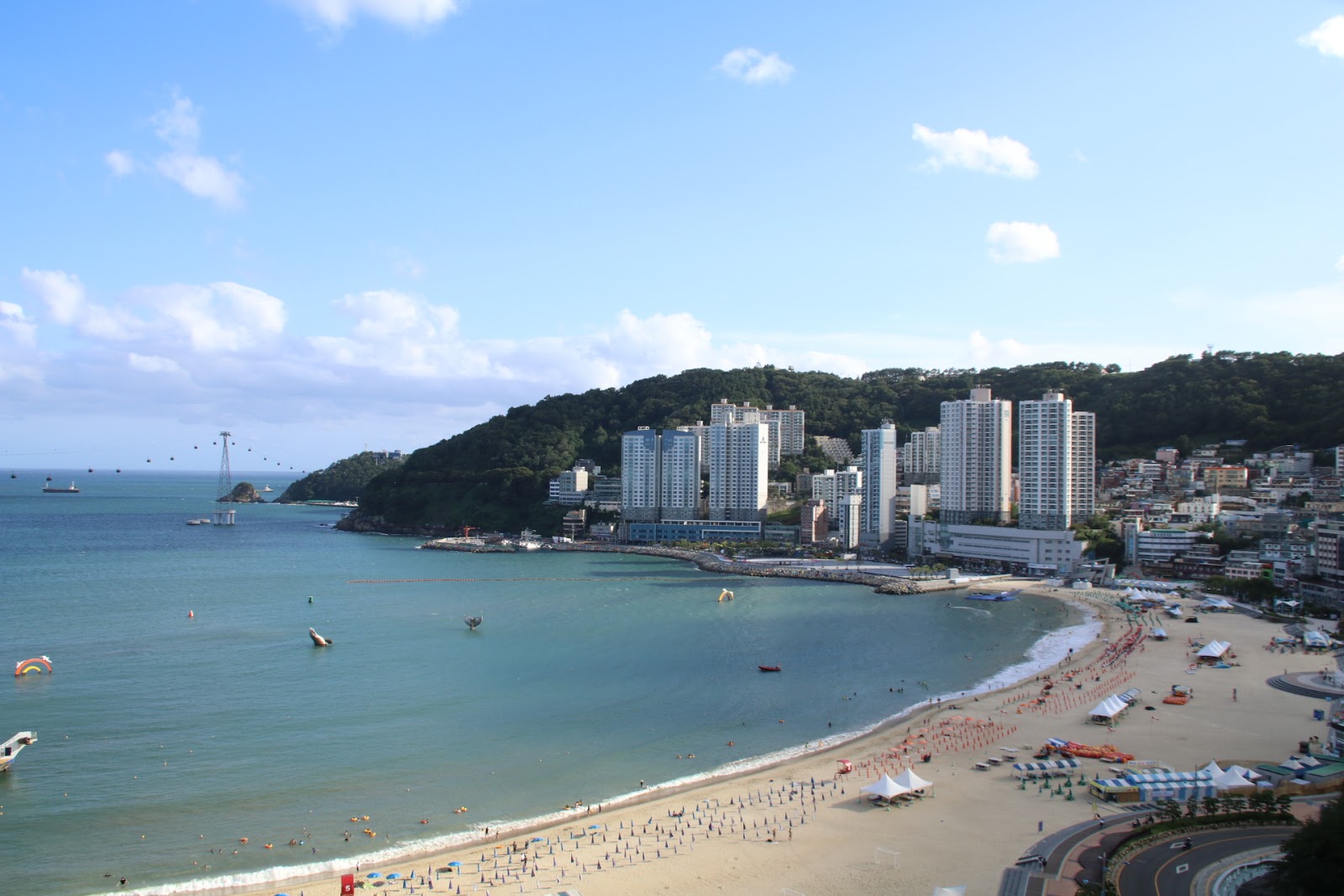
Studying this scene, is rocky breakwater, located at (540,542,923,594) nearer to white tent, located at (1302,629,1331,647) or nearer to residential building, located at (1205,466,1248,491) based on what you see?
white tent, located at (1302,629,1331,647)

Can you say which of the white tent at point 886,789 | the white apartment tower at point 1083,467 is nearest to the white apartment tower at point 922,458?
the white apartment tower at point 1083,467

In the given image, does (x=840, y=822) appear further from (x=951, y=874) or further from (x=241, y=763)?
(x=241, y=763)

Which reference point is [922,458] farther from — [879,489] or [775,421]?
[879,489]

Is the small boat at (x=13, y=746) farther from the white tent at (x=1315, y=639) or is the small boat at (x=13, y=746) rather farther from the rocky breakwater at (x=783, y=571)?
the rocky breakwater at (x=783, y=571)

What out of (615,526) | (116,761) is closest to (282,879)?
(116,761)

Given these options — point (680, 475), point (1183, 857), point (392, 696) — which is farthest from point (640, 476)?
point (1183, 857)

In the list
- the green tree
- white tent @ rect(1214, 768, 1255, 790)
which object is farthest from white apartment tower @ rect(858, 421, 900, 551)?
the green tree
